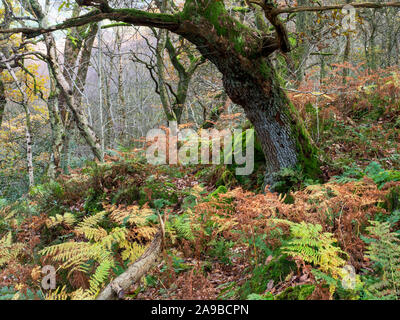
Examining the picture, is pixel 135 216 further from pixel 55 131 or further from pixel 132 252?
pixel 55 131

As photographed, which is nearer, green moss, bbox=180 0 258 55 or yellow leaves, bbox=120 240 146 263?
yellow leaves, bbox=120 240 146 263

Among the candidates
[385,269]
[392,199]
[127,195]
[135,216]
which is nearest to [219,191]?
[135,216]

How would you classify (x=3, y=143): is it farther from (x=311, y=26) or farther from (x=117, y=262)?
(x=311, y=26)

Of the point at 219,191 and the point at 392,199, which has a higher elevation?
the point at 392,199

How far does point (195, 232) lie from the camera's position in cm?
397

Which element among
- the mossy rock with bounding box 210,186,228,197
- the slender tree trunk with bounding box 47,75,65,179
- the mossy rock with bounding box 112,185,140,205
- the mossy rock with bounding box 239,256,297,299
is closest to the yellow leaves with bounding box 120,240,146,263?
the mossy rock with bounding box 239,256,297,299

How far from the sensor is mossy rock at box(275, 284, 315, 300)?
2.17 meters

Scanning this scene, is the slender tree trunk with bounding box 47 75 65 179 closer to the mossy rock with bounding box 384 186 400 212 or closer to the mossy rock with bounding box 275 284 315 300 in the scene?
the mossy rock with bounding box 275 284 315 300

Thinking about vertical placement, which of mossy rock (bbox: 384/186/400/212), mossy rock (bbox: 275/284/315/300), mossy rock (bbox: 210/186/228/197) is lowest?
mossy rock (bbox: 275/284/315/300)

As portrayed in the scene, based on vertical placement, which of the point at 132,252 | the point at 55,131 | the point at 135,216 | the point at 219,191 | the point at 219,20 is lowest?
the point at 132,252

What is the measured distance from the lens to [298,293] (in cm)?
220

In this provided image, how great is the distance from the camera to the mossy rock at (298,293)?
217cm
